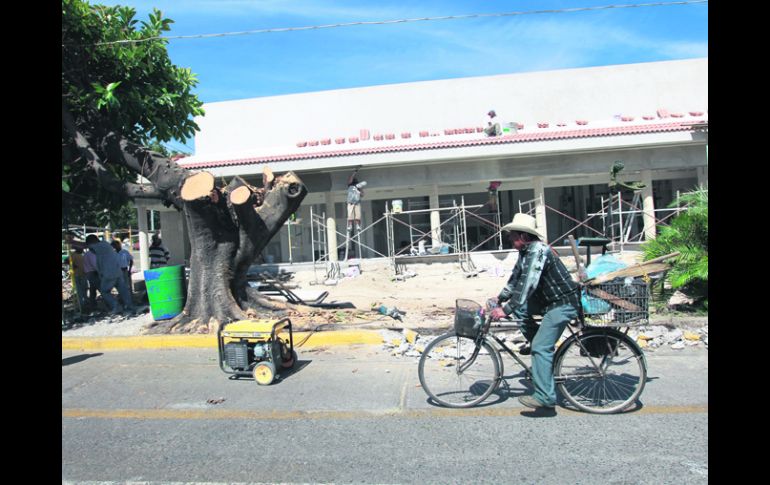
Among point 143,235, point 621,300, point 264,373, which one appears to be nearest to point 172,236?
point 143,235

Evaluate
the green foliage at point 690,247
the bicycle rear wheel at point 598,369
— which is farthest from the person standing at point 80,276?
the green foliage at point 690,247

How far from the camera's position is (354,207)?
17.0 metres

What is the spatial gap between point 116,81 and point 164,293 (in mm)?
4430

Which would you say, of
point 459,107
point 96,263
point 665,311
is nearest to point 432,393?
point 665,311

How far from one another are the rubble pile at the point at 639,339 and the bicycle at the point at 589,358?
189 centimetres

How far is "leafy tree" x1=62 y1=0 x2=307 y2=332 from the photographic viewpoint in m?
8.70

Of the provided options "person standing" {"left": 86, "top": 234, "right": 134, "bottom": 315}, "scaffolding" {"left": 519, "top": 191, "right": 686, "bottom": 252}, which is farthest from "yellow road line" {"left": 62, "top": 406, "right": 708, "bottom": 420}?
"scaffolding" {"left": 519, "top": 191, "right": 686, "bottom": 252}

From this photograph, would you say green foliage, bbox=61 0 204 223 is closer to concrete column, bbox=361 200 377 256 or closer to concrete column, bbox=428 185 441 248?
concrete column, bbox=428 185 441 248

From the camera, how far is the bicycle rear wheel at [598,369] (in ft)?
15.1

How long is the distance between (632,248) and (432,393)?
527 inches

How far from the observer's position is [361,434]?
14.0 ft

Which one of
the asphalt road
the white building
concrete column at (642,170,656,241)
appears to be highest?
the white building

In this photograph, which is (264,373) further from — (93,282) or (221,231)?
(93,282)

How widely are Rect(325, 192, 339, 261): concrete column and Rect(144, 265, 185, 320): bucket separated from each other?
25.7 ft
